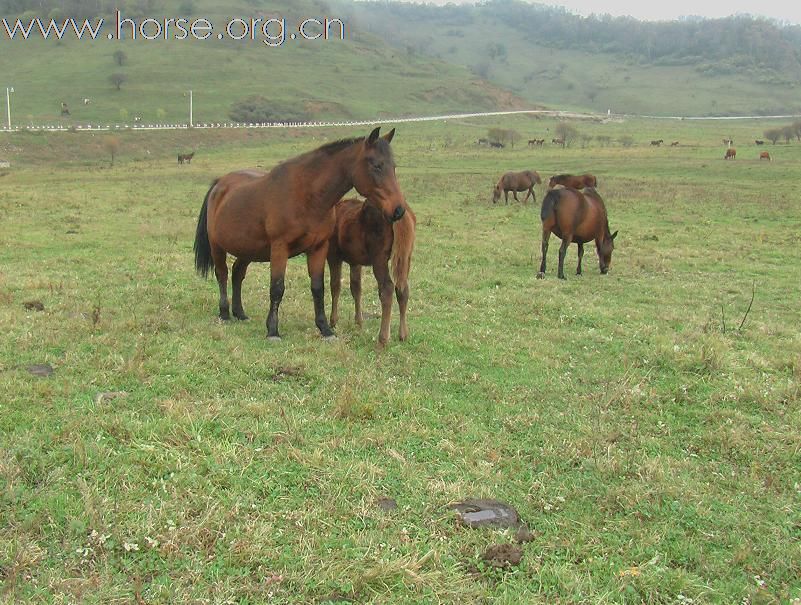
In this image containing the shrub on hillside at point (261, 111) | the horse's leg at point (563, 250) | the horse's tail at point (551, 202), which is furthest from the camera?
the shrub on hillside at point (261, 111)

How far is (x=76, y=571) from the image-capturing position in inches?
147

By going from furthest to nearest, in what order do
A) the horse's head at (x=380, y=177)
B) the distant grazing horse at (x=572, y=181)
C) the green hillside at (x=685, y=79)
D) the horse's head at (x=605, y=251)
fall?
1. the green hillside at (x=685, y=79)
2. the distant grazing horse at (x=572, y=181)
3. the horse's head at (x=605, y=251)
4. the horse's head at (x=380, y=177)

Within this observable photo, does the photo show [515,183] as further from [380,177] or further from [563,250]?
[380,177]

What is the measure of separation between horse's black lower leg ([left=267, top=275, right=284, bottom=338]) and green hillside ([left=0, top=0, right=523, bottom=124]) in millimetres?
74397

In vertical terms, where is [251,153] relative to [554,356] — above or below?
above

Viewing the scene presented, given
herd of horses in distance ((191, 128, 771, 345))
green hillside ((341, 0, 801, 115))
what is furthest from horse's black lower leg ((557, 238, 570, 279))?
green hillside ((341, 0, 801, 115))

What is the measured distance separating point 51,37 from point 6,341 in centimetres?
14363

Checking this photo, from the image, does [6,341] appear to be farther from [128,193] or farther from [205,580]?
[128,193]

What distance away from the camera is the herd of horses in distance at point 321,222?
7695mm

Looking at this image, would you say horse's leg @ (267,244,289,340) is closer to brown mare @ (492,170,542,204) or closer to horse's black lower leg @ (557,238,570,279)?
horse's black lower leg @ (557,238,570,279)

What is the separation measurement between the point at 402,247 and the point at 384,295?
2.14 feet

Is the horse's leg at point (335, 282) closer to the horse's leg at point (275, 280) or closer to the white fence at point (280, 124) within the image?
the horse's leg at point (275, 280)

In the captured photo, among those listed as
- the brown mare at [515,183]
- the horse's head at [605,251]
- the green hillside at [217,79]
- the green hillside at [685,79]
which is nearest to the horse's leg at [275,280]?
the horse's head at [605,251]

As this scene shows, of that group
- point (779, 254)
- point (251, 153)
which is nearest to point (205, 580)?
point (779, 254)
